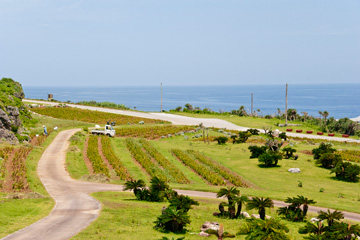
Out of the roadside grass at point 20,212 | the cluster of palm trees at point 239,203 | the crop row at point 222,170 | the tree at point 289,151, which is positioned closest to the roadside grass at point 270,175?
the crop row at point 222,170

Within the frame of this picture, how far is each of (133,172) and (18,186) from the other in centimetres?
1185

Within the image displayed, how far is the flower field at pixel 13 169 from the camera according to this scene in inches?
1095

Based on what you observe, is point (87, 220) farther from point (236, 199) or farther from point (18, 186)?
point (18, 186)

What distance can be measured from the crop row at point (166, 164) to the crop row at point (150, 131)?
928 centimetres

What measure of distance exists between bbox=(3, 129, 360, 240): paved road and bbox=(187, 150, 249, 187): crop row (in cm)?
604

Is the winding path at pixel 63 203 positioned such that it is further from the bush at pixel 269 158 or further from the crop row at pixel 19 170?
the bush at pixel 269 158

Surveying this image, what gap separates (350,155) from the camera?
4750 centimetres

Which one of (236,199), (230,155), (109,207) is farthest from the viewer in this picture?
(230,155)

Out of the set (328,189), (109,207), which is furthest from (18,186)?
(328,189)

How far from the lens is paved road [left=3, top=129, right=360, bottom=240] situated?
58.0ft

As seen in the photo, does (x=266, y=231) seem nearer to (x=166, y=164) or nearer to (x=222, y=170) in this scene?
(x=222, y=170)

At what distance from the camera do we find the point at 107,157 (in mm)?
41625

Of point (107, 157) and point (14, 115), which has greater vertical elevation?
point (14, 115)

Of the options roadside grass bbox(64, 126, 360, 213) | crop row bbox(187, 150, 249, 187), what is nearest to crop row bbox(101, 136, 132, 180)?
roadside grass bbox(64, 126, 360, 213)
